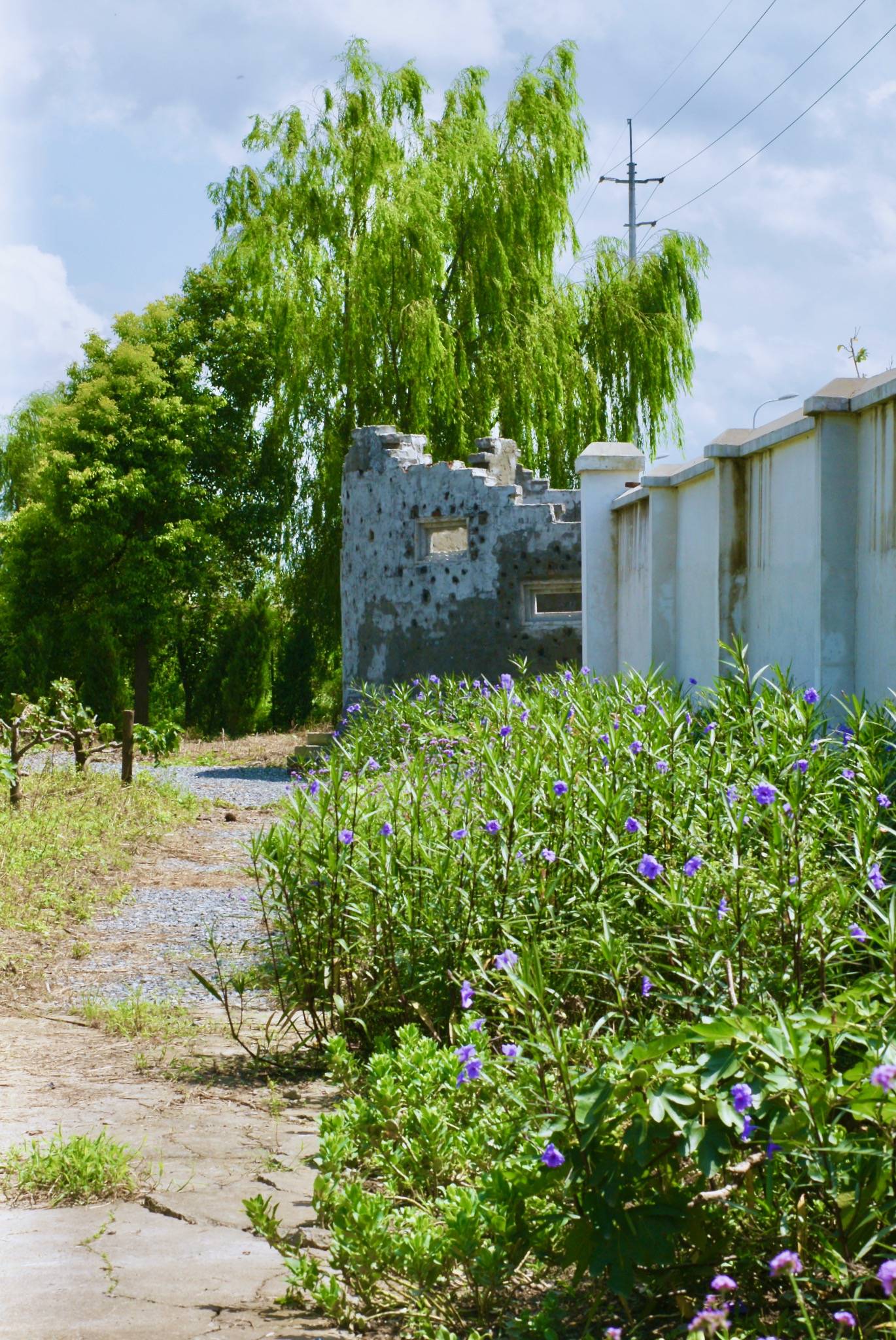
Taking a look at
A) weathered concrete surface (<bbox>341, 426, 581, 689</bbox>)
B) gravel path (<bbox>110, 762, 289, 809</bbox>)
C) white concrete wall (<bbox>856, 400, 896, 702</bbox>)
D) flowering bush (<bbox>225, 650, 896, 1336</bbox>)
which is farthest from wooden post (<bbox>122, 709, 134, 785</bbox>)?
white concrete wall (<bbox>856, 400, 896, 702</bbox>)

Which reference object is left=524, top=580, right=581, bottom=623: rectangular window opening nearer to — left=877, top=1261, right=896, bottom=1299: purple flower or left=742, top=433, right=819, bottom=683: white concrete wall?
left=742, top=433, right=819, bottom=683: white concrete wall

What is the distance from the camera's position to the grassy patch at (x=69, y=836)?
639cm

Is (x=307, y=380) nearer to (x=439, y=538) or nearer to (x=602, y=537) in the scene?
(x=439, y=538)

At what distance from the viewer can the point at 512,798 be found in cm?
359

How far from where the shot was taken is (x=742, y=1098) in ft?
6.44

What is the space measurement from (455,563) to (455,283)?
5.99m

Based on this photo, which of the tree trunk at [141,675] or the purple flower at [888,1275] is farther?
the tree trunk at [141,675]

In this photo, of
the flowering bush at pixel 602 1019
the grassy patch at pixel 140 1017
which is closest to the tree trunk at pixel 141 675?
the flowering bush at pixel 602 1019

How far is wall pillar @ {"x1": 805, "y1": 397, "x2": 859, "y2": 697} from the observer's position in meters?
5.61

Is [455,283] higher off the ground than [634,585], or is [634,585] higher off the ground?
[455,283]

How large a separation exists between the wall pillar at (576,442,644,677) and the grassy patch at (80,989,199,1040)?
5.71 m

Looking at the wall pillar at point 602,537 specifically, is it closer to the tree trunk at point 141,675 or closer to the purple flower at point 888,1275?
the purple flower at point 888,1275

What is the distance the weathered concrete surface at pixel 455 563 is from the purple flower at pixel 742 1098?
11835mm

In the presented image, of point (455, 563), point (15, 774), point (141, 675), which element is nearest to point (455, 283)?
point (455, 563)
